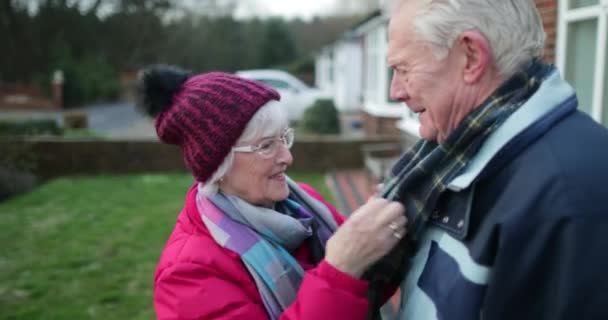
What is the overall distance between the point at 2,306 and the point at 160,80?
364 centimetres

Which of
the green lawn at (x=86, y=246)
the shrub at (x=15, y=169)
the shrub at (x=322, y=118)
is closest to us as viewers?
the green lawn at (x=86, y=246)

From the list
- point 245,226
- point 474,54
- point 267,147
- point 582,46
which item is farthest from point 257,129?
point 582,46

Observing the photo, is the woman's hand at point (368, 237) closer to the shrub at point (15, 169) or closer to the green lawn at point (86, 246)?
the green lawn at point (86, 246)

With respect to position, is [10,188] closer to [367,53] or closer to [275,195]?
[275,195]

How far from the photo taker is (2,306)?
14.4 feet

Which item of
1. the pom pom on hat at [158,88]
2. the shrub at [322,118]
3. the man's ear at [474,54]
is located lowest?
the shrub at [322,118]

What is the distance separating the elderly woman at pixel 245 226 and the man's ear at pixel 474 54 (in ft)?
1.24

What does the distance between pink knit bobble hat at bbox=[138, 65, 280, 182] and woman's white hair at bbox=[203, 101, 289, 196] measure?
17mm

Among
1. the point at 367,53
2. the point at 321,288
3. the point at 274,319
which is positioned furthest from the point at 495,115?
the point at 367,53

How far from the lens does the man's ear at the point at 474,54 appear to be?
3.70 ft

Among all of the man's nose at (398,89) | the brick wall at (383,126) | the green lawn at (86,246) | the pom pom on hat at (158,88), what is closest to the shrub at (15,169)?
the green lawn at (86,246)

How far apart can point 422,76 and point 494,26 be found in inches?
7.6

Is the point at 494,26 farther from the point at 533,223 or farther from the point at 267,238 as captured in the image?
the point at 267,238

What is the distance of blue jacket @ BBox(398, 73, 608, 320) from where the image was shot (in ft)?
3.22
